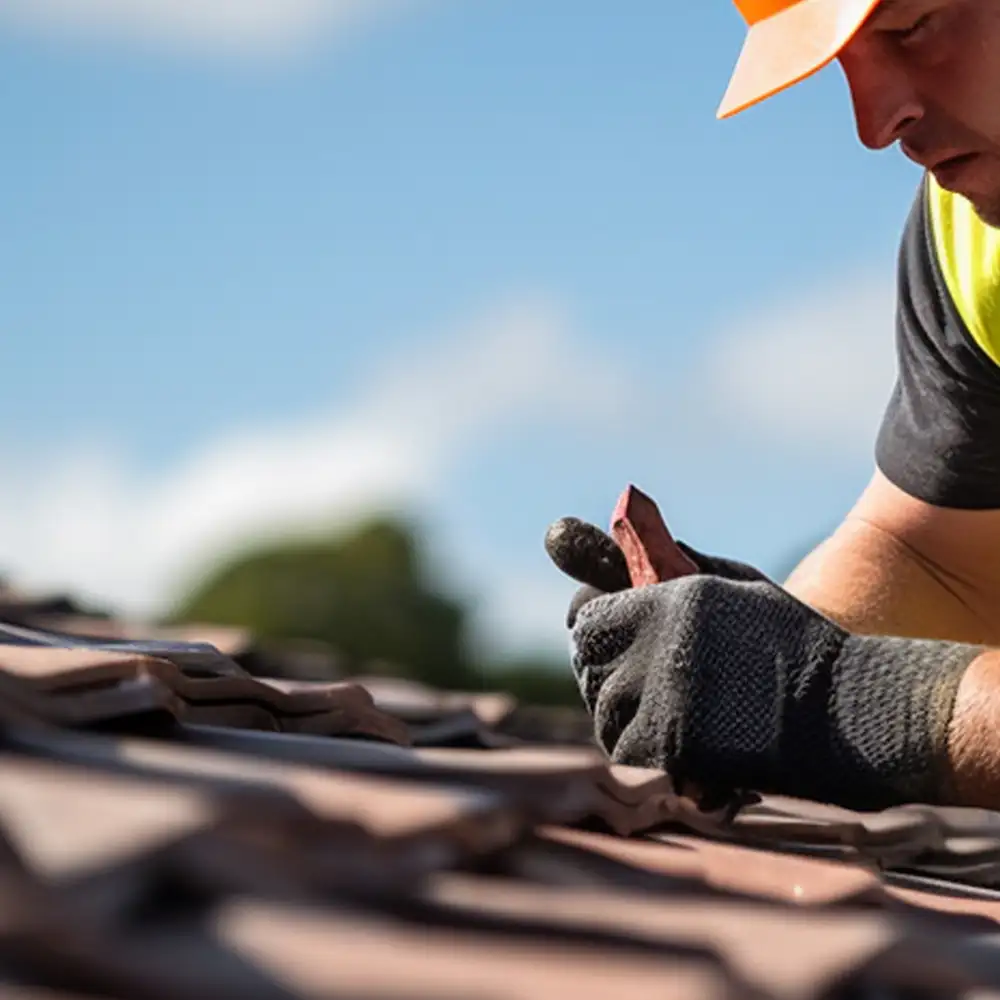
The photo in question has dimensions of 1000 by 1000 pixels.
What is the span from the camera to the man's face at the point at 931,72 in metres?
3.27

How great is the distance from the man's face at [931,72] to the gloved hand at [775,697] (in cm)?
108

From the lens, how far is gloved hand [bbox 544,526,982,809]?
258cm

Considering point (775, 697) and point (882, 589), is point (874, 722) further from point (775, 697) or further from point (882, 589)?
point (882, 589)

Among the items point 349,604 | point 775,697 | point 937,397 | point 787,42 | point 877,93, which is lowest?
point 349,604

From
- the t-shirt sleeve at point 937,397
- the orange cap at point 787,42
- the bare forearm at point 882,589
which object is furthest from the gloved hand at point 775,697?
the t-shirt sleeve at point 937,397

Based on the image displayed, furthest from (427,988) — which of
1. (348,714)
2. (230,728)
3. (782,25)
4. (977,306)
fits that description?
(977,306)

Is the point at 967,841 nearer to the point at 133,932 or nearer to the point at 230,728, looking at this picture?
the point at 230,728

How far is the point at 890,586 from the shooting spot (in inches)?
156

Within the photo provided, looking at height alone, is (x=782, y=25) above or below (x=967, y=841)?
above

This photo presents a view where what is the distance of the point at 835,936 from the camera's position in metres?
1.22

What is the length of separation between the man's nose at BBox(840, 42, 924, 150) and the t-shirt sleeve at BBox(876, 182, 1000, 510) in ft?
2.37

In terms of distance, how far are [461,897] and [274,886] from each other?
20 centimetres

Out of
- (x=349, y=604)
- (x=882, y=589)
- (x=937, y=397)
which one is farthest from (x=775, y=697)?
(x=349, y=604)

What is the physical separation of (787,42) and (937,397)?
112 cm
